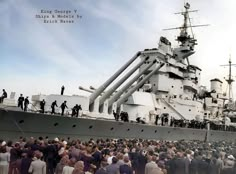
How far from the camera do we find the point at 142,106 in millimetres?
17141

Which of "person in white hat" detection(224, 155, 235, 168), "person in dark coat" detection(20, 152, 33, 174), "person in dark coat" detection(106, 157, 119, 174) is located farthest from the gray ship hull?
"person in white hat" detection(224, 155, 235, 168)

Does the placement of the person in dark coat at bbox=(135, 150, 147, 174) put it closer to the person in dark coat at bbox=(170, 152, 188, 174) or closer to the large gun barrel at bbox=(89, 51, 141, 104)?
the person in dark coat at bbox=(170, 152, 188, 174)

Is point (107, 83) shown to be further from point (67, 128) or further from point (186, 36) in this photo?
point (186, 36)

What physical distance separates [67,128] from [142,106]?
6.56m

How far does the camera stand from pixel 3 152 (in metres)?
4.94

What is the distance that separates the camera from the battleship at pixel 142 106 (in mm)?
10439

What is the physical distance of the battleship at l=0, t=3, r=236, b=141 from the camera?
34.2 ft

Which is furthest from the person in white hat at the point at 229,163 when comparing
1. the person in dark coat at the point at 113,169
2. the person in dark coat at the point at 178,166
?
the person in dark coat at the point at 113,169

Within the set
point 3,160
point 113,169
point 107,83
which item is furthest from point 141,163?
point 107,83

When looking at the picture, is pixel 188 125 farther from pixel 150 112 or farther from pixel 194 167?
pixel 194 167

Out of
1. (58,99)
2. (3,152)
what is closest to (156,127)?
(58,99)

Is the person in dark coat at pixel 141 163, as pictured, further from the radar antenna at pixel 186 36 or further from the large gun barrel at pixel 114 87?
the radar antenna at pixel 186 36

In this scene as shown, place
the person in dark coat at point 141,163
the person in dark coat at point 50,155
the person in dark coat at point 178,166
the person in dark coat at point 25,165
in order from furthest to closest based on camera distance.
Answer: the person in dark coat at point 141,163 < the person in dark coat at point 50,155 < the person in dark coat at point 178,166 < the person in dark coat at point 25,165

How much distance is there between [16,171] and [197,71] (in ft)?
68.7
